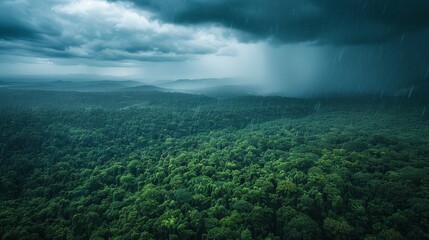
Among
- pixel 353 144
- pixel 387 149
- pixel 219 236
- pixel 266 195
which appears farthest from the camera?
pixel 353 144

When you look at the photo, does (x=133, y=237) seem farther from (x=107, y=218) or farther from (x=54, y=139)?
(x=54, y=139)

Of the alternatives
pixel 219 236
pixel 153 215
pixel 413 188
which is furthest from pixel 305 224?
pixel 153 215

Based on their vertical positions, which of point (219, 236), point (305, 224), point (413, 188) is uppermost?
point (413, 188)

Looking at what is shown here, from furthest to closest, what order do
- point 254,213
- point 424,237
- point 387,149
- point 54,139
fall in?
point 54,139 → point 387,149 → point 254,213 → point 424,237

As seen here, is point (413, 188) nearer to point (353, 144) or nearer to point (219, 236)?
point (353, 144)

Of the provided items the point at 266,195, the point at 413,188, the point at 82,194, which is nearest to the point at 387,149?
the point at 413,188

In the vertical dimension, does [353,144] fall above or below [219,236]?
above

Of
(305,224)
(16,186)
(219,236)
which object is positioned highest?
(305,224)

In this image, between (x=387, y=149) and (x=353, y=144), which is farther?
(x=353, y=144)

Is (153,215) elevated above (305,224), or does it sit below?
below
